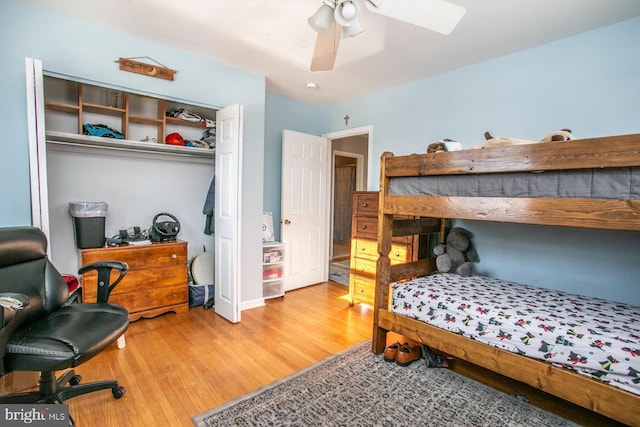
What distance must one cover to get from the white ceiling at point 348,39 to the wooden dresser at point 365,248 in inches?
54.5

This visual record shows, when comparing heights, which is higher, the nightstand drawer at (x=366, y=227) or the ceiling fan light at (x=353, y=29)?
the ceiling fan light at (x=353, y=29)

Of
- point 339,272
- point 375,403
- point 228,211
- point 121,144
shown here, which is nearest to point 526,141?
point 375,403

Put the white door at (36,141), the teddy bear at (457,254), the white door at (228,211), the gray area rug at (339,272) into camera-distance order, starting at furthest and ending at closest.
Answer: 1. the gray area rug at (339,272)
2. the white door at (228,211)
3. the teddy bear at (457,254)
4. the white door at (36,141)

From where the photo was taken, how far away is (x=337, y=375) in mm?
2045

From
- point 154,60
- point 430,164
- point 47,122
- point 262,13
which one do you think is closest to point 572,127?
point 430,164

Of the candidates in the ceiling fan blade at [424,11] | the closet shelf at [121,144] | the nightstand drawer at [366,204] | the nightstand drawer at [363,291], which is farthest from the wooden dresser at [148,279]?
the ceiling fan blade at [424,11]

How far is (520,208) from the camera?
5.43 feet

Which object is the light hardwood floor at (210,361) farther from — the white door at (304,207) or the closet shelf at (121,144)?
the closet shelf at (121,144)

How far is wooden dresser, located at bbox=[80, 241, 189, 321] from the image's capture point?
2582 millimetres

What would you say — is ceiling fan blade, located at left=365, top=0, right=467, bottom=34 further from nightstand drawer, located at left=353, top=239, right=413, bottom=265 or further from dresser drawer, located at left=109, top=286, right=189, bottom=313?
dresser drawer, located at left=109, top=286, right=189, bottom=313

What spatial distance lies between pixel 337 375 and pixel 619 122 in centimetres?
267

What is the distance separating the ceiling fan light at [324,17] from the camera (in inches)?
61.7

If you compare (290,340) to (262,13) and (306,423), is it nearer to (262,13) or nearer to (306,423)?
(306,423)

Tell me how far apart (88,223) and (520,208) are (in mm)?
3177
